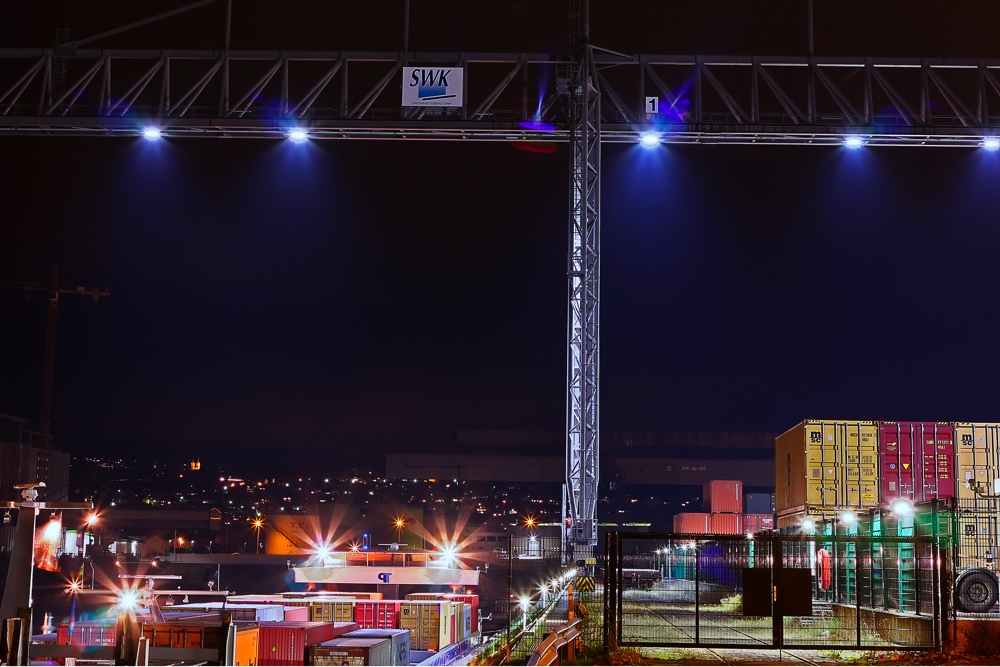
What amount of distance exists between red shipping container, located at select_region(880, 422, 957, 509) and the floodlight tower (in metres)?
8.37

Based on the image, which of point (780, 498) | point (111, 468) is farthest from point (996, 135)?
point (111, 468)

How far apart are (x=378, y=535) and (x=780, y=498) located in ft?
252

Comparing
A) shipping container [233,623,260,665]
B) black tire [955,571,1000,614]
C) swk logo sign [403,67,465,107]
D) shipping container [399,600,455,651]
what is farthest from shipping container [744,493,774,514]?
black tire [955,571,1000,614]

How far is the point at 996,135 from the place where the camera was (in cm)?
2789

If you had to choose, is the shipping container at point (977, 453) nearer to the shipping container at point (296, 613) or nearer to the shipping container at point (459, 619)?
the shipping container at point (459, 619)

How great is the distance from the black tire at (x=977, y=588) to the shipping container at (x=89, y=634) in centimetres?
1336

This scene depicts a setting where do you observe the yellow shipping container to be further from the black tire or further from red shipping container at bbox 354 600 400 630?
the black tire

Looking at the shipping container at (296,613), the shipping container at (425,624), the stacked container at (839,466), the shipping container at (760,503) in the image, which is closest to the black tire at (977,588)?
the stacked container at (839,466)

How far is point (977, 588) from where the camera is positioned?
16969mm

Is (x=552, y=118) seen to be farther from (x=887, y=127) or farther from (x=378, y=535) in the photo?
(x=378, y=535)

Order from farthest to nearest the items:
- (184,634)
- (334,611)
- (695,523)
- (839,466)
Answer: (695,523)
(334,611)
(839,466)
(184,634)

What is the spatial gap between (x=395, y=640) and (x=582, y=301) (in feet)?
34.3

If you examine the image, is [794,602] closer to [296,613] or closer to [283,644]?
[283,644]

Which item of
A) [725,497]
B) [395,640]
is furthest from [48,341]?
[395,640]
